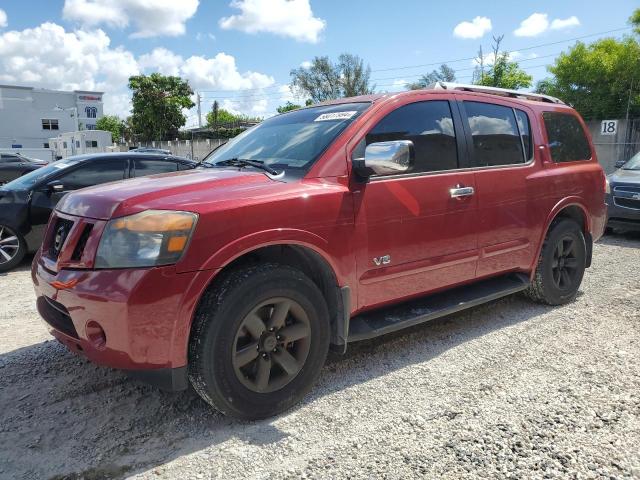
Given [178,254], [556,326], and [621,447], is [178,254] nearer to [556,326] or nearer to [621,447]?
[621,447]

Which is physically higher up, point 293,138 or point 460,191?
point 293,138

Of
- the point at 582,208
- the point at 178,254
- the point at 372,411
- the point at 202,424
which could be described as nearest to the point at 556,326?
the point at 582,208

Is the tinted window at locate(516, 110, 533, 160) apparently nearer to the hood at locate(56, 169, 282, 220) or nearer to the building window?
the hood at locate(56, 169, 282, 220)

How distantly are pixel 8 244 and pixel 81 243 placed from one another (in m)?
4.87

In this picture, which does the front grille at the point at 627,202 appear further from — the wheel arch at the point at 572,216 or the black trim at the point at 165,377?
the black trim at the point at 165,377

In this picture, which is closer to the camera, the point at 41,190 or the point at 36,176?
the point at 41,190

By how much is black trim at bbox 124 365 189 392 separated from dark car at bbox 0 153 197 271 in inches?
164

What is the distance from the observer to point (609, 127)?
17.6m

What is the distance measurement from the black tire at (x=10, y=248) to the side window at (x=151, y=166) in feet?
5.79

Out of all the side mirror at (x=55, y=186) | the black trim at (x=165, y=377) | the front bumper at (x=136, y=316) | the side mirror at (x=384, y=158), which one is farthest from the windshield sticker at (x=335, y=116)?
the side mirror at (x=55, y=186)

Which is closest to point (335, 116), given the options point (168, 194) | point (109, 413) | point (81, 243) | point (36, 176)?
point (168, 194)

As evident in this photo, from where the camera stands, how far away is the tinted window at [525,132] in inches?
175

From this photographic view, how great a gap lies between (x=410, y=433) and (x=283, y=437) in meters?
0.69

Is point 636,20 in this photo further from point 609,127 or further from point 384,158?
point 384,158
